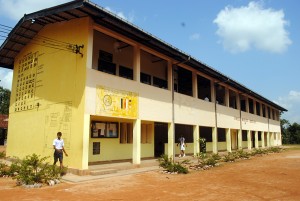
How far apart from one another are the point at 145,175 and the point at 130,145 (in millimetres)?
4589

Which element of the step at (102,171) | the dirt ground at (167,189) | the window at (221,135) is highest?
the window at (221,135)

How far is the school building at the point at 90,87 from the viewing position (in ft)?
39.7

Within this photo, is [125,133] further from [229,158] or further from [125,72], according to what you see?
[229,158]

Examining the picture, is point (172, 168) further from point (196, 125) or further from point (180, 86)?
point (180, 86)

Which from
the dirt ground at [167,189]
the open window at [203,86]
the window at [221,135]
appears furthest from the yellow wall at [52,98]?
the window at [221,135]

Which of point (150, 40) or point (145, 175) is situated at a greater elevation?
point (150, 40)

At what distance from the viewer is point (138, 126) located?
14336 millimetres

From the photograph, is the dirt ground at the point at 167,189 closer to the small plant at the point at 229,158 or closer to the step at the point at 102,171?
the step at the point at 102,171

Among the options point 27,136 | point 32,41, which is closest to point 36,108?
point 27,136

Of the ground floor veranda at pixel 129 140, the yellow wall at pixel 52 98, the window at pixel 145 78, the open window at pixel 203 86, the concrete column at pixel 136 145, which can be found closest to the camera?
the yellow wall at pixel 52 98

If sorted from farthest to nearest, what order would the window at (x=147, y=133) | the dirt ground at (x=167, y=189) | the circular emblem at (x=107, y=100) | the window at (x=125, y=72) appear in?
the window at (x=147, y=133) → the window at (x=125, y=72) → the circular emblem at (x=107, y=100) → the dirt ground at (x=167, y=189)

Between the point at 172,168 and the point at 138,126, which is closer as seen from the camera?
the point at 172,168

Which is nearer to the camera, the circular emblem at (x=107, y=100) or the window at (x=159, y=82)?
the circular emblem at (x=107, y=100)

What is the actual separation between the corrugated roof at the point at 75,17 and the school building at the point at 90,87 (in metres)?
0.04
